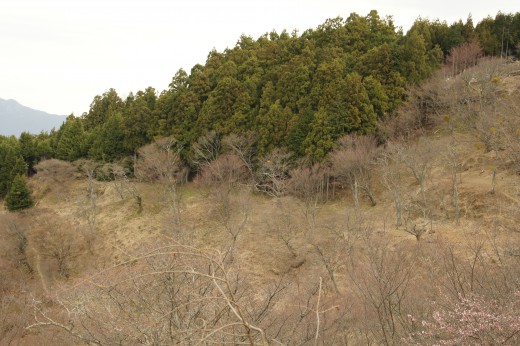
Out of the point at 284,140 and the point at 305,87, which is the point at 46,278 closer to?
the point at 284,140

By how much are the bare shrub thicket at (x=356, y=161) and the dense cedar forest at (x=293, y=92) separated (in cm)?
125

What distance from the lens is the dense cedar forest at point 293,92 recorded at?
21.5 m

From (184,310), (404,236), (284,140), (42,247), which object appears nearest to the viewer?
(184,310)

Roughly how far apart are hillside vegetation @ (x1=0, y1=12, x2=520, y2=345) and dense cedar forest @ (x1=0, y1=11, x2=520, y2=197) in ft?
0.42

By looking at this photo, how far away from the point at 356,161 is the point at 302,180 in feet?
9.00

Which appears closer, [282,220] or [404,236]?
[404,236]

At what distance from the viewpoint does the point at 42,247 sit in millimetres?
17844

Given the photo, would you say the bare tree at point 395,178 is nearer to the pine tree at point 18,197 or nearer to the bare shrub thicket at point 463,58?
the bare shrub thicket at point 463,58

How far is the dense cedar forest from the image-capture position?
2147 cm

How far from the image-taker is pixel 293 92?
23.5 m

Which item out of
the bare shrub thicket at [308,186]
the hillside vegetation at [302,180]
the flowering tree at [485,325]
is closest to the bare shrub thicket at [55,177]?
the hillside vegetation at [302,180]

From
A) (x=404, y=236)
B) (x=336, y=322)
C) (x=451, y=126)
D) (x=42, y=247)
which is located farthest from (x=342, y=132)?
(x=42, y=247)

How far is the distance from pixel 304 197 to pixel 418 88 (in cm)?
982

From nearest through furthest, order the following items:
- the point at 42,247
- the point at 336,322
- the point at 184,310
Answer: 1. the point at 184,310
2. the point at 336,322
3. the point at 42,247
